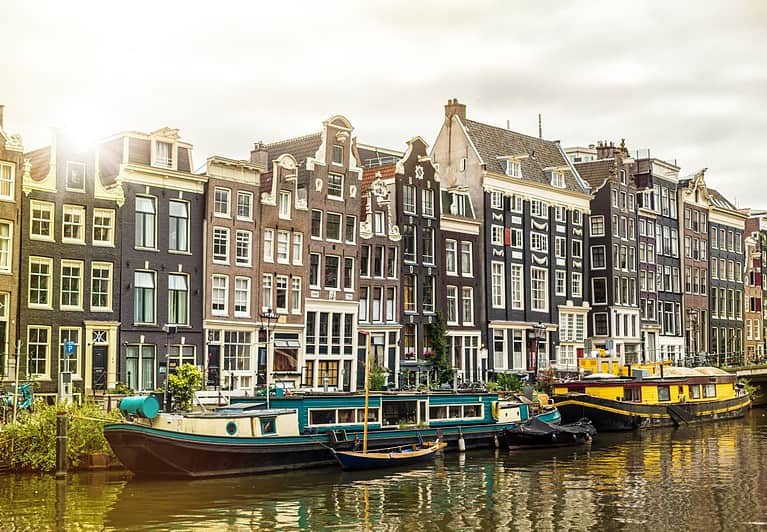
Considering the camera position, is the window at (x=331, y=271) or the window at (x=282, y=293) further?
the window at (x=331, y=271)

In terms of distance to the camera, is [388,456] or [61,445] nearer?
[61,445]

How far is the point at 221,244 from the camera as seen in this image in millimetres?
56938

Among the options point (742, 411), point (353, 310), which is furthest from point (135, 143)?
point (742, 411)

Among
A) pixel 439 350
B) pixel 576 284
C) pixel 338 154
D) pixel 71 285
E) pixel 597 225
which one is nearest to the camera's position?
pixel 71 285

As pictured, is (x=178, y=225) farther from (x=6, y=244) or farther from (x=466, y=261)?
(x=466, y=261)

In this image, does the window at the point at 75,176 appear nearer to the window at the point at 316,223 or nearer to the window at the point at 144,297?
the window at the point at 144,297

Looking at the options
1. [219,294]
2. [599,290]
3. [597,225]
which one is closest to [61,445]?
[219,294]

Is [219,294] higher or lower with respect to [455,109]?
lower

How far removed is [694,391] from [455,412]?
83.1 feet

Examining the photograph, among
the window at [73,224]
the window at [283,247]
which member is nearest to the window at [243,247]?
the window at [283,247]

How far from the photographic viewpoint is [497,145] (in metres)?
78.7

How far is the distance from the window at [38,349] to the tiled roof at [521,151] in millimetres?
35437

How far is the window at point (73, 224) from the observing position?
50.7 meters

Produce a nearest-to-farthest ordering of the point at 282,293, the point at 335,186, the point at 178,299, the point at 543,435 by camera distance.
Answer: the point at 543,435, the point at 178,299, the point at 282,293, the point at 335,186
